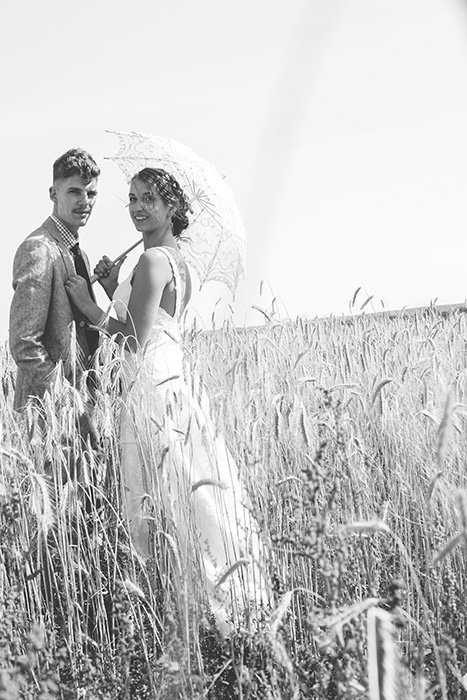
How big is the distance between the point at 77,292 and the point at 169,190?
602mm

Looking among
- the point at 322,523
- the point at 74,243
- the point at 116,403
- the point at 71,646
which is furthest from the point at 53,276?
the point at 322,523

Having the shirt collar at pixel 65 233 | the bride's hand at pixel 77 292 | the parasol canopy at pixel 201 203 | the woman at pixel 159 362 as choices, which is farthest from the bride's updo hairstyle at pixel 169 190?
the bride's hand at pixel 77 292

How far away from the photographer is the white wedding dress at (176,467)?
7.51ft

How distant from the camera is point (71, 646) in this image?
2.16 metres

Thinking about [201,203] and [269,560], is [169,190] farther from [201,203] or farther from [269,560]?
[269,560]

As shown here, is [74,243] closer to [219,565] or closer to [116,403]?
[116,403]

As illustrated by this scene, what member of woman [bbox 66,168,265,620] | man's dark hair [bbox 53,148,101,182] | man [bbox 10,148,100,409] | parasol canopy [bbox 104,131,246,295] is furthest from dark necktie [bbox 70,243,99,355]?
parasol canopy [bbox 104,131,246,295]

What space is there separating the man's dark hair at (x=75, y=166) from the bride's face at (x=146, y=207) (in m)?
0.21

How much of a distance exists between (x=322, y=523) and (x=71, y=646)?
1156mm

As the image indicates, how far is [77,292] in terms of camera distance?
2.96 m

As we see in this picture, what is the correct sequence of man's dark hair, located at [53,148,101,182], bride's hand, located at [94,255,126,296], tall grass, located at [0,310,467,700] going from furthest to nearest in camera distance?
bride's hand, located at [94,255,126,296], man's dark hair, located at [53,148,101,182], tall grass, located at [0,310,467,700]

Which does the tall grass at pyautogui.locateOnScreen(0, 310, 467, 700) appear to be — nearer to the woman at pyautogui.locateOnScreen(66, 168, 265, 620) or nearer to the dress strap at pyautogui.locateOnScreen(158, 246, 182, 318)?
the woman at pyautogui.locateOnScreen(66, 168, 265, 620)

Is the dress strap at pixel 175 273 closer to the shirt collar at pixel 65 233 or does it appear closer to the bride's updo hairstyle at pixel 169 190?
the bride's updo hairstyle at pixel 169 190

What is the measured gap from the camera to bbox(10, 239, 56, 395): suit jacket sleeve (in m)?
2.87
